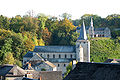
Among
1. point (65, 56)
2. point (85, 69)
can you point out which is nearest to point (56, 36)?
point (65, 56)

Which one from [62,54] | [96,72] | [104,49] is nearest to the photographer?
[96,72]

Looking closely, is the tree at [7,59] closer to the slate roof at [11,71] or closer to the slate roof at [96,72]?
the slate roof at [11,71]

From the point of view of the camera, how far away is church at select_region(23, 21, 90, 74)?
77125 mm

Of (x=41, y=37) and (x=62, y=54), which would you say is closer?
(x=62, y=54)

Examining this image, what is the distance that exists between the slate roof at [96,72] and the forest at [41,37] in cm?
6466

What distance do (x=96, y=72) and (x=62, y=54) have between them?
6746cm

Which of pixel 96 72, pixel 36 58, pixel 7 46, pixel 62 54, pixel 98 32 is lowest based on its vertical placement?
pixel 36 58

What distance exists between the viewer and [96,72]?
12.7 meters

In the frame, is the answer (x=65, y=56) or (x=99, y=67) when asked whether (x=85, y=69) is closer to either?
(x=99, y=67)

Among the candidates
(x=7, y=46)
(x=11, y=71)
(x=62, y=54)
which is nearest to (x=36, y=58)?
(x=62, y=54)

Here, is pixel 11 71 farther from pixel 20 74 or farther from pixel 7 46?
pixel 7 46

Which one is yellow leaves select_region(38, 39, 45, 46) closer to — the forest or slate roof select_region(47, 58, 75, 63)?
the forest

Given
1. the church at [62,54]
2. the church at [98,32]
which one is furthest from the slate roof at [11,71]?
the church at [98,32]

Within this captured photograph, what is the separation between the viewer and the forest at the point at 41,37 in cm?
8709
